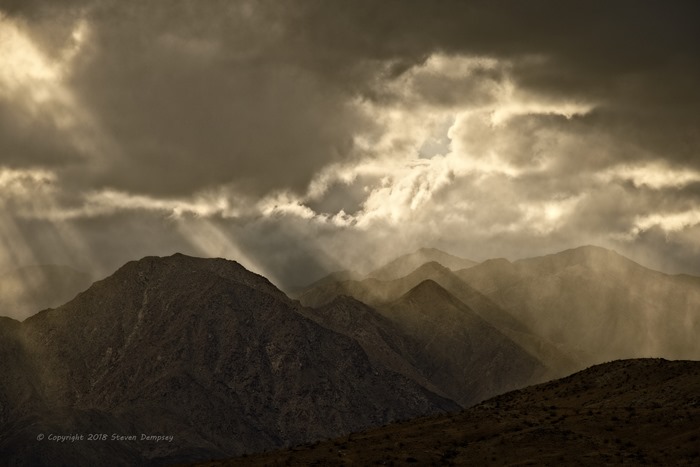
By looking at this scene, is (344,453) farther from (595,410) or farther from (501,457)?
(595,410)

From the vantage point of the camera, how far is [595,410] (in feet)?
302

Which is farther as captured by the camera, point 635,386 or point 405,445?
point 635,386

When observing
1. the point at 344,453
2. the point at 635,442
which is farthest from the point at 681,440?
the point at 344,453

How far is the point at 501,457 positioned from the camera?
266 feet

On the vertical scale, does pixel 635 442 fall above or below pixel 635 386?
below

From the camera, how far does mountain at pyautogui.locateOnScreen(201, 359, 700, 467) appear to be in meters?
79.2

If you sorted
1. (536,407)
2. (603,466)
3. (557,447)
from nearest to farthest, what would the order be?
(603,466) → (557,447) → (536,407)

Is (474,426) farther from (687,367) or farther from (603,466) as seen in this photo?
(687,367)

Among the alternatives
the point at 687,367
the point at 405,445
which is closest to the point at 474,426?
the point at 405,445

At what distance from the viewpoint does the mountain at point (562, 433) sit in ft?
260

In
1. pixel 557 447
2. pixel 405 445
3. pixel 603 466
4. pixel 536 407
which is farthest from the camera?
pixel 536 407

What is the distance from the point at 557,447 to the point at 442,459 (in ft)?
30.5

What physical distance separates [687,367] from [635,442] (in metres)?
20.8

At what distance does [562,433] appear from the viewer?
84000 mm
